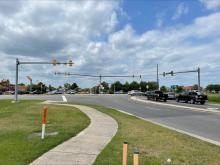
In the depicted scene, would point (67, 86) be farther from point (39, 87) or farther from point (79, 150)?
point (79, 150)

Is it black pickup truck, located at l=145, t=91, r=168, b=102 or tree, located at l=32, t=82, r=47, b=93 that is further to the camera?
tree, located at l=32, t=82, r=47, b=93

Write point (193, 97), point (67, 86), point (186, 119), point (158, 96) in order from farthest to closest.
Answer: point (67, 86) < point (158, 96) < point (193, 97) < point (186, 119)

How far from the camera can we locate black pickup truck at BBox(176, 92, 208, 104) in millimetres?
49750

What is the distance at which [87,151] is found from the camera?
32.3 ft

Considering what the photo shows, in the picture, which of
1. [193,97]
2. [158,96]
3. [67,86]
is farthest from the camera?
[67,86]

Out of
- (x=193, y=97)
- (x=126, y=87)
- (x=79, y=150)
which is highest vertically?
(x=126, y=87)

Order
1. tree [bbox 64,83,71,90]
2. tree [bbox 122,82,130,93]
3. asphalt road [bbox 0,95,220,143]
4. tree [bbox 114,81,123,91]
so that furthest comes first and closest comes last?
tree [bbox 64,83,71,90] < tree [bbox 114,81,123,91] < tree [bbox 122,82,130,93] < asphalt road [bbox 0,95,220,143]

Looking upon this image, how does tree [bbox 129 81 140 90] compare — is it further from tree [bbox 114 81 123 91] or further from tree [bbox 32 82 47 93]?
tree [bbox 32 82 47 93]

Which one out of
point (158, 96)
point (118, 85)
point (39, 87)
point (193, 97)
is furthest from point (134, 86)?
point (193, 97)

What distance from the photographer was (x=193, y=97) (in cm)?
5100

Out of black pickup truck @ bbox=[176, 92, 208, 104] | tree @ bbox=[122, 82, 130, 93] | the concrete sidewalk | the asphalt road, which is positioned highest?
tree @ bbox=[122, 82, 130, 93]

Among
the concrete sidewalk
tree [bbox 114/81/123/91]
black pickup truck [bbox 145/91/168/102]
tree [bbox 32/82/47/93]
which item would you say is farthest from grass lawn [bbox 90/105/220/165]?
tree [bbox 114/81/123/91]

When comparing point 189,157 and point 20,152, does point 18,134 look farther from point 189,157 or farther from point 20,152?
point 189,157

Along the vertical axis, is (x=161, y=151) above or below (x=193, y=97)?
below
